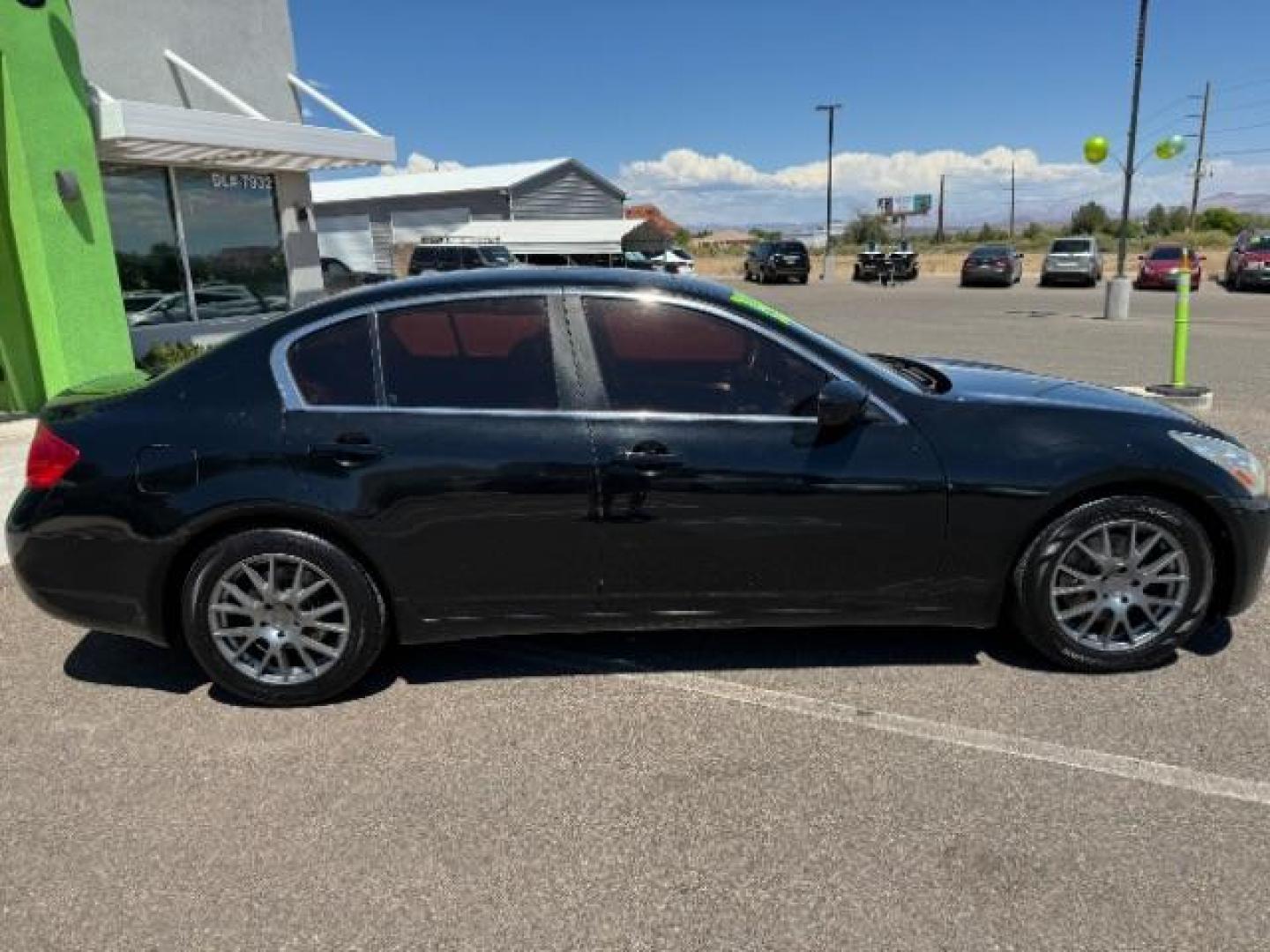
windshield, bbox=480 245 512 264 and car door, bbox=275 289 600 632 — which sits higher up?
windshield, bbox=480 245 512 264

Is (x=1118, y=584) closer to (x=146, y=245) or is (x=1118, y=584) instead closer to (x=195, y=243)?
(x=146, y=245)

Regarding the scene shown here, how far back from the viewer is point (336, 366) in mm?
3420

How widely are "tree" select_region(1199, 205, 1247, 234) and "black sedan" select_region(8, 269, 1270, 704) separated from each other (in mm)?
67301

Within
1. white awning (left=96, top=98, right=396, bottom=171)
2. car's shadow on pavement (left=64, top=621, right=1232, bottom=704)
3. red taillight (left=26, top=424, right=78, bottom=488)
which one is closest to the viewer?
red taillight (left=26, top=424, right=78, bottom=488)

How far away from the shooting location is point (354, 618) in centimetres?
340

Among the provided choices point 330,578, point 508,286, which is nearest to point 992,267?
point 508,286

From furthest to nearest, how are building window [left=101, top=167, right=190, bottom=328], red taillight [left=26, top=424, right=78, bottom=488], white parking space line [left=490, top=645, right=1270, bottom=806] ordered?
building window [left=101, top=167, right=190, bottom=328] < red taillight [left=26, top=424, right=78, bottom=488] < white parking space line [left=490, top=645, right=1270, bottom=806]

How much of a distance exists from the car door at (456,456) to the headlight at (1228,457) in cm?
227

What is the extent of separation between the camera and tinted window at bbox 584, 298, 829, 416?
3389 millimetres

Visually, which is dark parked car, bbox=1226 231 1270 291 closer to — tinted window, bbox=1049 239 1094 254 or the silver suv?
the silver suv

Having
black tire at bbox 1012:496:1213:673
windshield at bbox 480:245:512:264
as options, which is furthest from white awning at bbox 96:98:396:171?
windshield at bbox 480:245:512:264

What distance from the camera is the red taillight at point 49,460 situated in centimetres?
336

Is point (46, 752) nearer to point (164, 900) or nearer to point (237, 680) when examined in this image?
point (237, 680)

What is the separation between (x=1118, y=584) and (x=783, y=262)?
34861 mm
